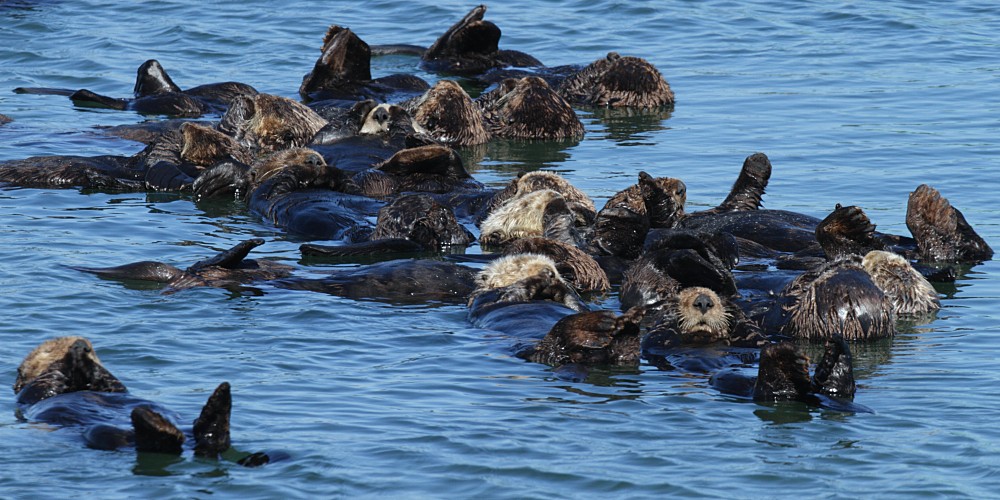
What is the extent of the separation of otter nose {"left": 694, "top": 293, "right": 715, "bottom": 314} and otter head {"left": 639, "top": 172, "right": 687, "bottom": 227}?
213cm

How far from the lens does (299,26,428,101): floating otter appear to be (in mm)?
13562

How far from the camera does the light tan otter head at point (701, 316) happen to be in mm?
6109

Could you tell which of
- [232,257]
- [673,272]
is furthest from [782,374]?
[232,257]

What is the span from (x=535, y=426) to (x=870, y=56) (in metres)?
12.4

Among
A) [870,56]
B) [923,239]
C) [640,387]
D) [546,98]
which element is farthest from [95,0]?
[640,387]

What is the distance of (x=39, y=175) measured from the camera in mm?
10156

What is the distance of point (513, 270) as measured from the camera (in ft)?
22.8

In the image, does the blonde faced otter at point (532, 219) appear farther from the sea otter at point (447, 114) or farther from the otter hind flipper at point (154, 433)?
the otter hind flipper at point (154, 433)

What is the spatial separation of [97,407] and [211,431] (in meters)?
0.64

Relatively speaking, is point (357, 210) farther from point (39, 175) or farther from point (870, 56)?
point (870, 56)

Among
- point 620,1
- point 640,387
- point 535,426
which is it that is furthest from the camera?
point 620,1

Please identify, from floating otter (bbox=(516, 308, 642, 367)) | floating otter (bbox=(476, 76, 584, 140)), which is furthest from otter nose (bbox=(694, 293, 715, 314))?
floating otter (bbox=(476, 76, 584, 140))

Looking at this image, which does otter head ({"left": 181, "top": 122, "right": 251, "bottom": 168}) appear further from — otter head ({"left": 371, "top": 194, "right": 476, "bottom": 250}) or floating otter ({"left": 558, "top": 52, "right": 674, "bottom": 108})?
floating otter ({"left": 558, "top": 52, "right": 674, "bottom": 108})

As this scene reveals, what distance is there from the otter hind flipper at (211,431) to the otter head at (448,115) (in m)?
7.51
